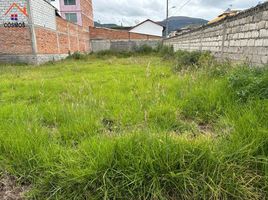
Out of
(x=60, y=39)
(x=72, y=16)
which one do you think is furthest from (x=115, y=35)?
(x=60, y=39)

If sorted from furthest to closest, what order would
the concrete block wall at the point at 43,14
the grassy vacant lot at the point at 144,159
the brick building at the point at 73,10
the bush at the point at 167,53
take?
the brick building at the point at 73,10 < the bush at the point at 167,53 < the concrete block wall at the point at 43,14 < the grassy vacant lot at the point at 144,159

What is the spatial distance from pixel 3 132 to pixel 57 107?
91 centimetres

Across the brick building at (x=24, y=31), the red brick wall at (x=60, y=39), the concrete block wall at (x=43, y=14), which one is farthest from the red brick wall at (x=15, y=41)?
the concrete block wall at (x=43, y=14)

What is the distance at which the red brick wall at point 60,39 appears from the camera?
37.0 feet

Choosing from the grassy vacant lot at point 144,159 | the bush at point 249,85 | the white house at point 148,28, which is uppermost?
the white house at point 148,28

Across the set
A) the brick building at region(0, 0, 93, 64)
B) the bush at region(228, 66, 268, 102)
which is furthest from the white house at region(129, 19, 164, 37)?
the bush at region(228, 66, 268, 102)

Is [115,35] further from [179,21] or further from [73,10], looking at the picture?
[179,21]

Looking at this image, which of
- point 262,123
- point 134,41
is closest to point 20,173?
point 262,123

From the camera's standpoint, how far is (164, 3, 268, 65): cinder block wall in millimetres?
3234

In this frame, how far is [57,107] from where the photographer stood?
281 cm

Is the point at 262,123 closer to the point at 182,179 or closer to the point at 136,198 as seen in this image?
the point at 182,179

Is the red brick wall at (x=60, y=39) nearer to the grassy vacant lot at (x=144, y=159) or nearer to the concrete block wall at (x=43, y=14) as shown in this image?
the concrete block wall at (x=43, y=14)

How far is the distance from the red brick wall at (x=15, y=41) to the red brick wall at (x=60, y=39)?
55 centimetres

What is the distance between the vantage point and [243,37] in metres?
4.01
